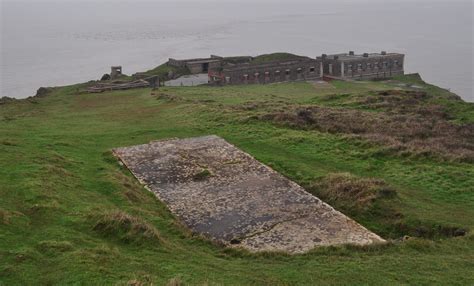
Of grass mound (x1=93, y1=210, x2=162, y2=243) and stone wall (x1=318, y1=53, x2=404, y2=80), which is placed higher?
stone wall (x1=318, y1=53, x2=404, y2=80)

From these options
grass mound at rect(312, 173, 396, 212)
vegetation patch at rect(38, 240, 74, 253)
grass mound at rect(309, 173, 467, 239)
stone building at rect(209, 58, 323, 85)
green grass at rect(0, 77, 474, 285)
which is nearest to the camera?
green grass at rect(0, 77, 474, 285)

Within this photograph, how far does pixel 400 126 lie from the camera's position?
27891mm

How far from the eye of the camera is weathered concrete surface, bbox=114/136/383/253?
1395 cm

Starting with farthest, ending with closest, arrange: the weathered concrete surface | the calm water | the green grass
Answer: the calm water < the weathered concrete surface < the green grass

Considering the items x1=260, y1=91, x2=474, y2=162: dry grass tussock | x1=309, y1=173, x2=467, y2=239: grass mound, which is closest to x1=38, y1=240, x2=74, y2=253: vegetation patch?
x1=309, y1=173, x2=467, y2=239: grass mound

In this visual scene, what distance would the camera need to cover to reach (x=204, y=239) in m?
13.8

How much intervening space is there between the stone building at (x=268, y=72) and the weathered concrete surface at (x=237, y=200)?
35430 millimetres

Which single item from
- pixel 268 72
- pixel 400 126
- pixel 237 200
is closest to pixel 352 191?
pixel 237 200

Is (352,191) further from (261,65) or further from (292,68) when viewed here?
(292,68)

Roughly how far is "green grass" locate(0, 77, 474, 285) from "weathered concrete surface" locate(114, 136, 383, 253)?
0.73 m

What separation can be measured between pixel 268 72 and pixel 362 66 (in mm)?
18052

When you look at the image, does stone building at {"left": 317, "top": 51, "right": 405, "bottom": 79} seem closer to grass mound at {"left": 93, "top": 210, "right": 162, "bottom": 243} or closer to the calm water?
the calm water

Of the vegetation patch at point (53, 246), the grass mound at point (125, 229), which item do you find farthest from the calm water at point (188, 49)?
the vegetation patch at point (53, 246)

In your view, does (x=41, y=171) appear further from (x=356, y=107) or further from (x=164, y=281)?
(x=356, y=107)
